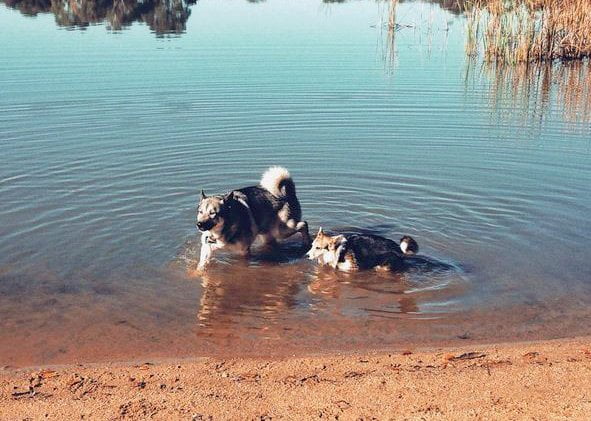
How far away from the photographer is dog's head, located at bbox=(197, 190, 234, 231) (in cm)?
936

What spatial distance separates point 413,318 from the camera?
825 centimetres

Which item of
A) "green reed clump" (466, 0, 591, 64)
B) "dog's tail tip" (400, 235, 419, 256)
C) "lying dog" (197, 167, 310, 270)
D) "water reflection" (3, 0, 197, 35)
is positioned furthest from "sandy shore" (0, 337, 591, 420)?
"water reflection" (3, 0, 197, 35)

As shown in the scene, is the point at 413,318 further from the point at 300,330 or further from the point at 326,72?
the point at 326,72

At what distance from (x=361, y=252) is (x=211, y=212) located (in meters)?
1.89

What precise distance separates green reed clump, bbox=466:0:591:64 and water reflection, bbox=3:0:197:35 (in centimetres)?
1235

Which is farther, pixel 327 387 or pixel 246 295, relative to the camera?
pixel 246 295

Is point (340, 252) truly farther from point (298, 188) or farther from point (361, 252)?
point (298, 188)

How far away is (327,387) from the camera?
6402 millimetres

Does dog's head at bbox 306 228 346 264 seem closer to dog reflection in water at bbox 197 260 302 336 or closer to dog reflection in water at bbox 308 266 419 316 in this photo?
dog reflection in water at bbox 308 266 419 316

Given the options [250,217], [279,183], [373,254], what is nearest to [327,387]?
[373,254]

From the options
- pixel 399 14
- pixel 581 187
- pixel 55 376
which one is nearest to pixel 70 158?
pixel 55 376

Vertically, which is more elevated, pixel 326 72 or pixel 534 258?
pixel 326 72

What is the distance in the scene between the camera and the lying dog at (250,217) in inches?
374

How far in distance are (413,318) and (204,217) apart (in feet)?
9.27
